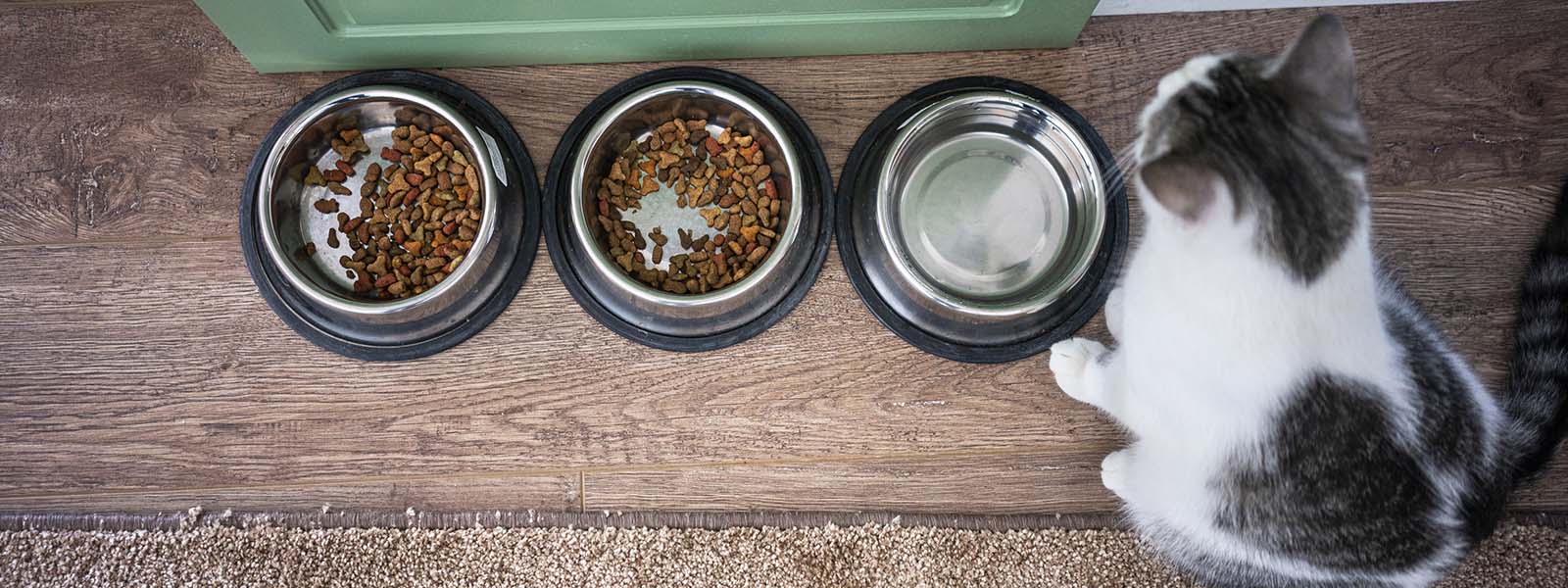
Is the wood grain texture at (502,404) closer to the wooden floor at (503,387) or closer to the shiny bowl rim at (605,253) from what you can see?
the wooden floor at (503,387)

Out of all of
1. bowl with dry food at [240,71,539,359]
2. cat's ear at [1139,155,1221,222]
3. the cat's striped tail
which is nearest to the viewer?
cat's ear at [1139,155,1221,222]

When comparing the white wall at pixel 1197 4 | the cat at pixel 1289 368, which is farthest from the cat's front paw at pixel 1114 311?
the white wall at pixel 1197 4

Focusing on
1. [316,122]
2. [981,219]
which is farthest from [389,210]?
[981,219]

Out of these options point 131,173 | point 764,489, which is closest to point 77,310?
point 131,173

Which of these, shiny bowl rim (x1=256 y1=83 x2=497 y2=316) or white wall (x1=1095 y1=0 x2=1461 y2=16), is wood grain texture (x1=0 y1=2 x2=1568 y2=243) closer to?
white wall (x1=1095 y1=0 x2=1461 y2=16)

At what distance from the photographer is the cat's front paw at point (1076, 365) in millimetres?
1151

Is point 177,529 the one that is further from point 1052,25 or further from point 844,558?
point 1052,25

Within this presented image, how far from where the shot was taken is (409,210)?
1.29 meters

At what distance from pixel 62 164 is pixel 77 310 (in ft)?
Answer: 0.77

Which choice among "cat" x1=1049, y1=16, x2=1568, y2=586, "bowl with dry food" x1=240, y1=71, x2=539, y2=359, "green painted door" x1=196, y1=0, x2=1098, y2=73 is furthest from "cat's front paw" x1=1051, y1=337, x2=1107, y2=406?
"bowl with dry food" x1=240, y1=71, x2=539, y2=359

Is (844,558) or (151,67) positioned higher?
(151,67)

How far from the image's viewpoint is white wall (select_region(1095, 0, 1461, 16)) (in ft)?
4.33

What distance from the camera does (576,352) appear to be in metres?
1.29

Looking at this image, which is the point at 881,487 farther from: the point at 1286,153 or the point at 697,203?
the point at 1286,153
